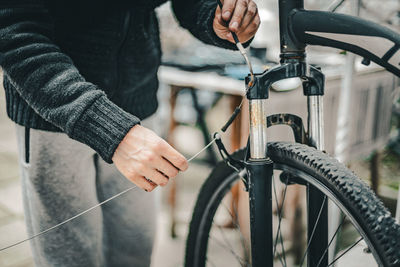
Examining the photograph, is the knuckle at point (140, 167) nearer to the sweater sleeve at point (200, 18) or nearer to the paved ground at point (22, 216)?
the sweater sleeve at point (200, 18)

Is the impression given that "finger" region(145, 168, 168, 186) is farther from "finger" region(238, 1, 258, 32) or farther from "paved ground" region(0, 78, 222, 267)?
"paved ground" region(0, 78, 222, 267)

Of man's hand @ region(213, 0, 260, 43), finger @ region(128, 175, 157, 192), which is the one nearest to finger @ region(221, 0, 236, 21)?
man's hand @ region(213, 0, 260, 43)

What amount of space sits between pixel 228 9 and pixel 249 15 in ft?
0.19

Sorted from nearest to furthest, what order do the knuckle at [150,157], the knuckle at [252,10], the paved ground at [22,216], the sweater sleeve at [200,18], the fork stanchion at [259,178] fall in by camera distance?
the knuckle at [150,157] < the fork stanchion at [259,178] < the knuckle at [252,10] < the sweater sleeve at [200,18] < the paved ground at [22,216]

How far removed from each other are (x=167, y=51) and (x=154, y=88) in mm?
1500

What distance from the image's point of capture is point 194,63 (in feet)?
7.18

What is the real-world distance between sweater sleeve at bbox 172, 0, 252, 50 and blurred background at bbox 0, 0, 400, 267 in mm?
617

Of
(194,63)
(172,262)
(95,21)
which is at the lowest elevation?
(172,262)

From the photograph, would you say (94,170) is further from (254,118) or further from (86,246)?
(254,118)

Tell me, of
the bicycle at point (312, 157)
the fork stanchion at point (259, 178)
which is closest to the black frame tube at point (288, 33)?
the bicycle at point (312, 157)

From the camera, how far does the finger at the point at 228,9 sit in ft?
2.79

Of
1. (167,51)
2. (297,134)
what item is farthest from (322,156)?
(167,51)

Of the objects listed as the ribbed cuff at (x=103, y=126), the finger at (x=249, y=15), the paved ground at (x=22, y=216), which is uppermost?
the finger at (x=249, y=15)

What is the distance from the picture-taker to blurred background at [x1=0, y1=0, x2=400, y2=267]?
1.88m
